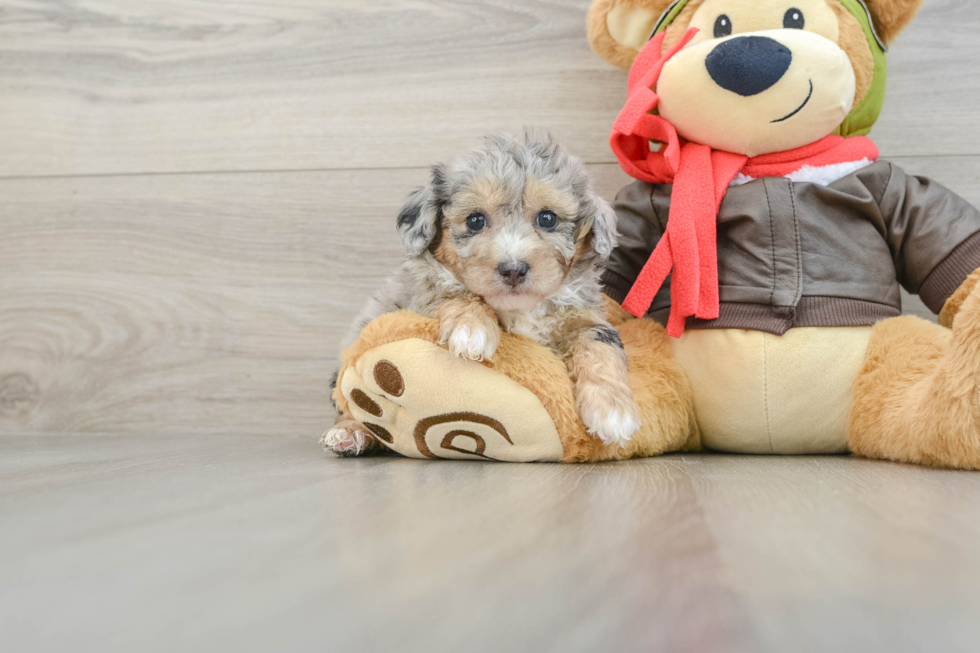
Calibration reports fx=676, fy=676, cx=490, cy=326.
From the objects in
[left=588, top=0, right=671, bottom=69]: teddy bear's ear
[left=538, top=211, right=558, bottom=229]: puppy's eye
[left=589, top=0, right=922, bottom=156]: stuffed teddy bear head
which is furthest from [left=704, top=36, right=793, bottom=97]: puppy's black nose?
[left=538, top=211, right=558, bottom=229]: puppy's eye

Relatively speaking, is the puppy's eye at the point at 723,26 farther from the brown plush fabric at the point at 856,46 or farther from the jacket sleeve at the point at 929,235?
the jacket sleeve at the point at 929,235

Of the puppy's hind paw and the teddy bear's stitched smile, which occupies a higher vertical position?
the teddy bear's stitched smile

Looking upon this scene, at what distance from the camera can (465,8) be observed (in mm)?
1781

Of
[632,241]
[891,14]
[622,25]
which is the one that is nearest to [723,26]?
[622,25]

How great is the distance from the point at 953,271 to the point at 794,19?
0.57 meters

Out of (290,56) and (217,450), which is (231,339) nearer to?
(217,450)

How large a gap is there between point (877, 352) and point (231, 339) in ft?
5.13

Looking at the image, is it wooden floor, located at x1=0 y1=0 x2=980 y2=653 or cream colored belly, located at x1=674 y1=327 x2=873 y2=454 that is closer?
wooden floor, located at x1=0 y1=0 x2=980 y2=653

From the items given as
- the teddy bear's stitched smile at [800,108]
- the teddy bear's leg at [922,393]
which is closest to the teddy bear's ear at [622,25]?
the teddy bear's stitched smile at [800,108]

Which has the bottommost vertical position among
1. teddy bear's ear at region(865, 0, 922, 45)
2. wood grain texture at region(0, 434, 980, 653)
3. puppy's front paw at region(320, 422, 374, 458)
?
puppy's front paw at region(320, 422, 374, 458)

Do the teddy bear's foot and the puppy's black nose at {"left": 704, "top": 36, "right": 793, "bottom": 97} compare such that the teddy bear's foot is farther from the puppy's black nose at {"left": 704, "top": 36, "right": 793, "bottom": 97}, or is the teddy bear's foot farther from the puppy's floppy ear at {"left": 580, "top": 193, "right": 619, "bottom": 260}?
the puppy's black nose at {"left": 704, "top": 36, "right": 793, "bottom": 97}

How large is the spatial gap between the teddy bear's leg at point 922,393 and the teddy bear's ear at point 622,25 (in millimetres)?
789

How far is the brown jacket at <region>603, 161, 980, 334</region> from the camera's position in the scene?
127 centimetres

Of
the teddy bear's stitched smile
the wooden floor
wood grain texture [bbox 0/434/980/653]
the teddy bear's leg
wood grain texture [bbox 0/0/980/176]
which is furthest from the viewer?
wood grain texture [bbox 0/0/980/176]
